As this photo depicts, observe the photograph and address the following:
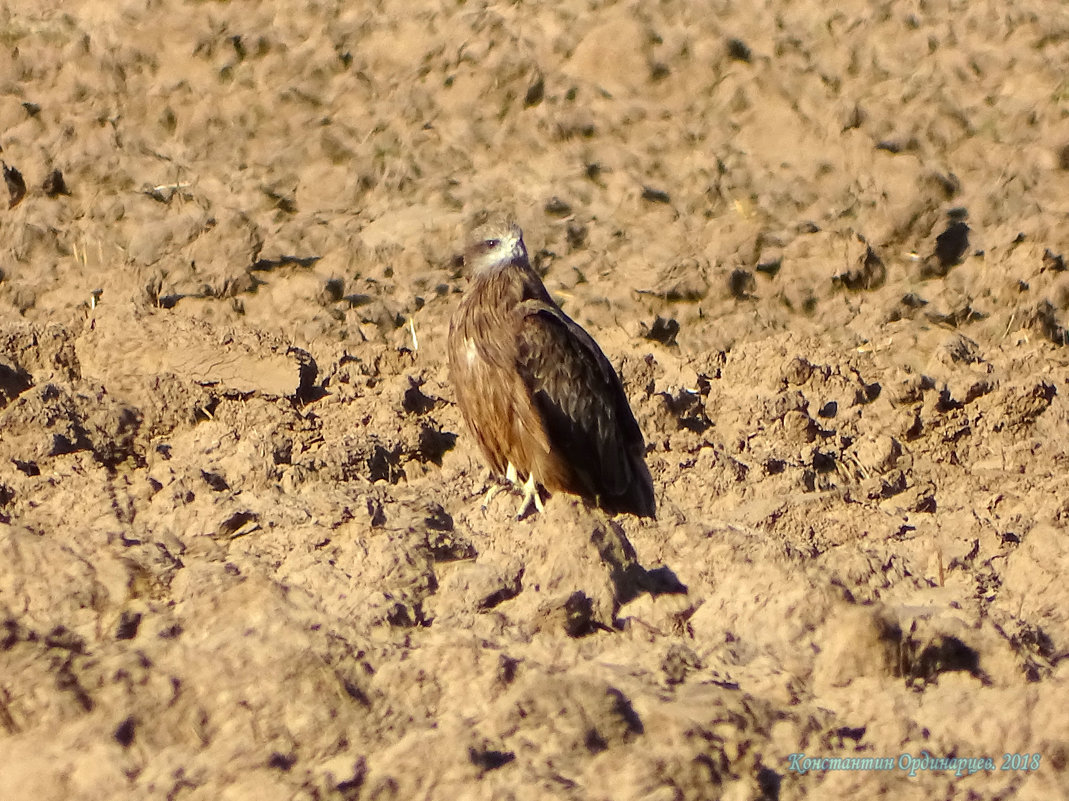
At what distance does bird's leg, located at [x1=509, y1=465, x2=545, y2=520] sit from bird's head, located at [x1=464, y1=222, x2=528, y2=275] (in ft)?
3.63

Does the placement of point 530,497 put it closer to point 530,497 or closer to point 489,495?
point 530,497

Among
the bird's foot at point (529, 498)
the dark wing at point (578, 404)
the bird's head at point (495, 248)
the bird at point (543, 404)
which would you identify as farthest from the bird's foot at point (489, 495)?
the bird's head at point (495, 248)

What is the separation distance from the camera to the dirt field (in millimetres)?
3732

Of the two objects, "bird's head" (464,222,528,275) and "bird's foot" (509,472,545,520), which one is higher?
"bird's head" (464,222,528,275)

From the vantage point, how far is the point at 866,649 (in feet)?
13.6

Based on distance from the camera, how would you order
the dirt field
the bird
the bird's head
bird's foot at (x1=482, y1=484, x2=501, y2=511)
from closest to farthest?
the dirt field → bird's foot at (x1=482, y1=484, x2=501, y2=511) → the bird → the bird's head

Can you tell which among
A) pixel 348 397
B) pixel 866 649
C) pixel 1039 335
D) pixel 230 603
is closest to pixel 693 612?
pixel 866 649

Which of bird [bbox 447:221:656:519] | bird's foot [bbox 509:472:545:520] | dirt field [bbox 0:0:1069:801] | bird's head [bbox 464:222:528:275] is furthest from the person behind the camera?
bird's head [bbox 464:222:528:275]

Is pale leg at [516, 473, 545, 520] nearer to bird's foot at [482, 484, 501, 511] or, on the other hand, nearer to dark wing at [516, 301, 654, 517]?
bird's foot at [482, 484, 501, 511]

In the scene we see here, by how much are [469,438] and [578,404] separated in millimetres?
578

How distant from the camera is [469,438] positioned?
21.0 feet

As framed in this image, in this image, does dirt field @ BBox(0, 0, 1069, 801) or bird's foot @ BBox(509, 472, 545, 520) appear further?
bird's foot @ BBox(509, 472, 545, 520)

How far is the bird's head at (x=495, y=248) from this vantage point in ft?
21.4

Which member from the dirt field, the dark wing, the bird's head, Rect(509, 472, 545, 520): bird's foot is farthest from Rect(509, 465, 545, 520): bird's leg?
the bird's head
